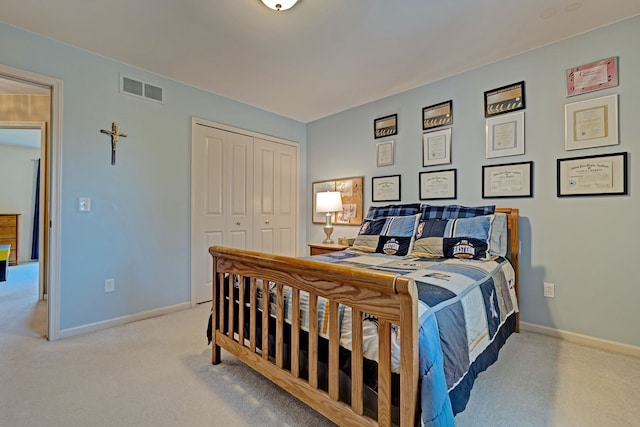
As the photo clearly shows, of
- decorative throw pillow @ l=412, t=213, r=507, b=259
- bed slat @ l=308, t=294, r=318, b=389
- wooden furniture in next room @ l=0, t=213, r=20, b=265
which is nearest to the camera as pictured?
bed slat @ l=308, t=294, r=318, b=389

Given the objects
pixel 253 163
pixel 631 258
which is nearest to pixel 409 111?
pixel 253 163

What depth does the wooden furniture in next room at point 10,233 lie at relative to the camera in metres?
5.43

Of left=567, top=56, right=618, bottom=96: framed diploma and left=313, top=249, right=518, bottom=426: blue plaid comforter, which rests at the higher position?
left=567, top=56, right=618, bottom=96: framed diploma

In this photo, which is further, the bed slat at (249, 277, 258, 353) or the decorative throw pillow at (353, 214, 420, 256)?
the decorative throw pillow at (353, 214, 420, 256)

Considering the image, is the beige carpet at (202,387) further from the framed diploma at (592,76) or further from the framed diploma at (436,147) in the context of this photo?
the framed diploma at (592,76)

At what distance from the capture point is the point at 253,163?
3.74 meters

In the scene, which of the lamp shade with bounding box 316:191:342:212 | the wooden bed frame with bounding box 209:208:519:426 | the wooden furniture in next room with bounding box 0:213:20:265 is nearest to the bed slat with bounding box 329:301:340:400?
the wooden bed frame with bounding box 209:208:519:426

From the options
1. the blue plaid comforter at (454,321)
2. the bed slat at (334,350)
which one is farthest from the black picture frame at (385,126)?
the bed slat at (334,350)

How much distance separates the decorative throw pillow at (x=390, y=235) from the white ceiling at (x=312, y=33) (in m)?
1.44

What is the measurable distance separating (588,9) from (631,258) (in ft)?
5.73

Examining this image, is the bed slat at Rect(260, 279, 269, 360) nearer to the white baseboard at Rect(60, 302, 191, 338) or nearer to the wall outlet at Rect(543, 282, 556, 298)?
the white baseboard at Rect(60, 302, 191, 338)

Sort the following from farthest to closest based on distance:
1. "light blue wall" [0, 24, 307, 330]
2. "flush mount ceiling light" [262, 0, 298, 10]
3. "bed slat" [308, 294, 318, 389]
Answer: "light blue wall" [0, 24, 307, 330], "flush mount ceiling light" [262, 0, 298, 10], "bed slat" [308, 294, 318, 389]

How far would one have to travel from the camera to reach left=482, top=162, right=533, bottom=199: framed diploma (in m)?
2.49

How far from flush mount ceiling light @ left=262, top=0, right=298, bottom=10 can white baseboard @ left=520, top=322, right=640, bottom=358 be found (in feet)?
10.1
